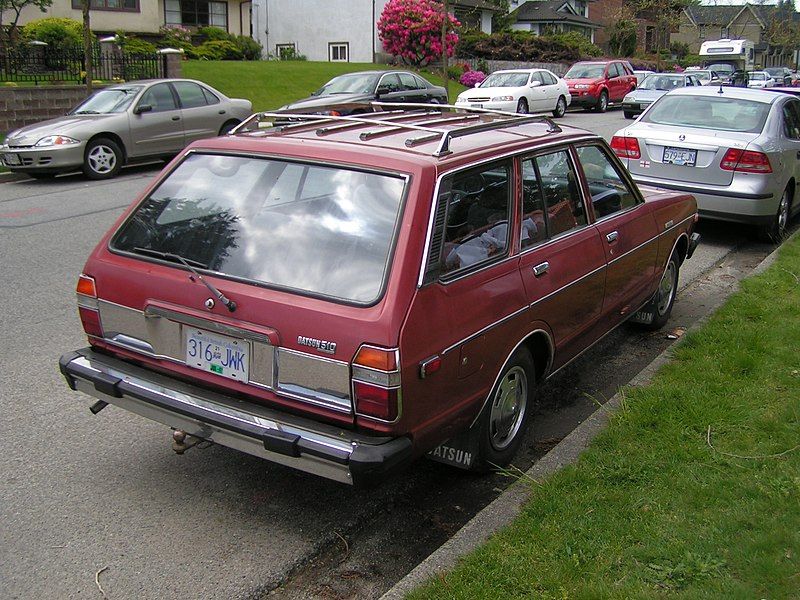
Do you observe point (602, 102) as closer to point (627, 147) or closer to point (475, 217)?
point (627, 147)

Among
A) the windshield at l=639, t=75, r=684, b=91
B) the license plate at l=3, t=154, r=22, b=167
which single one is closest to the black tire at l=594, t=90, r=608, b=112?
the windshield at l=639, t=75, r=684, b=91

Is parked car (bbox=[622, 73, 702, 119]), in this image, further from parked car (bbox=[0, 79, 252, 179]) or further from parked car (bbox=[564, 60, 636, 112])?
parked car (bbox=[0, 79, 252, 179])

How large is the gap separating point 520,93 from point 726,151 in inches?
655

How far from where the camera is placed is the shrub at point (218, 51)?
35.5 meters

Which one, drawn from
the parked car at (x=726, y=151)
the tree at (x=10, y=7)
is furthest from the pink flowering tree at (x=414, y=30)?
the parked car at (x=726, y=151)

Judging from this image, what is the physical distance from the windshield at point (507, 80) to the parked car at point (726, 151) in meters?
16.2

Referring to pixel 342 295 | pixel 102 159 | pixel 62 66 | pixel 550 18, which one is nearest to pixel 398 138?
pixel 342 295

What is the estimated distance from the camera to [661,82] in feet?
93.0

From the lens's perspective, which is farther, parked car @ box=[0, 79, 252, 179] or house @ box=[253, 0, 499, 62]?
house @ box=[253, 0, 499, 62]

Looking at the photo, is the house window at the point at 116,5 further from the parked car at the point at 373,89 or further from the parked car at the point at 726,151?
the parked car at the point at 726,151

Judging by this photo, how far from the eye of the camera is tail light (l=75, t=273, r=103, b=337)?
418 cm

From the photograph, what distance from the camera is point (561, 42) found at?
4856cm

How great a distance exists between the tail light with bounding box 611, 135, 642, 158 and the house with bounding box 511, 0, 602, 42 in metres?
47.8

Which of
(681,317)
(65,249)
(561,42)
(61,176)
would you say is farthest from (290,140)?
(561,42)
